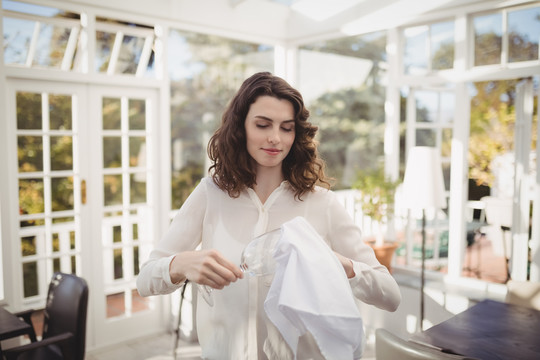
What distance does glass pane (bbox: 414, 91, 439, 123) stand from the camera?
3.87 m

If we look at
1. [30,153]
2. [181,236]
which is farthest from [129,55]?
[181,236]

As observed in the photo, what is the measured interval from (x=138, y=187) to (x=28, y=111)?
42.8 inches

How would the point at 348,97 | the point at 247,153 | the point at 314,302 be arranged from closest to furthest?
the point at 314,302 < the point at 247,153 < the point at 348,97

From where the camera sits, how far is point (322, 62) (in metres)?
9.49

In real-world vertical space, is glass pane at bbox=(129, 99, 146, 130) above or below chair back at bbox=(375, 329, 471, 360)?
above

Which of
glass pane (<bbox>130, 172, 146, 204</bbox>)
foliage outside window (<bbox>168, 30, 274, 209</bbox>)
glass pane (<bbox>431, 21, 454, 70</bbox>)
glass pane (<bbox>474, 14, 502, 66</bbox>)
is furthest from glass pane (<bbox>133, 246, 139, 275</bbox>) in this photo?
foliage outside window (<bbox>168, 30, 274, 209</bbox>)

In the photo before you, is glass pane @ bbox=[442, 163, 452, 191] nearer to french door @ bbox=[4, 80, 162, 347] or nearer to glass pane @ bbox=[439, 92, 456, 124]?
glass pane @ bbox=[439, 92, 456, 124]

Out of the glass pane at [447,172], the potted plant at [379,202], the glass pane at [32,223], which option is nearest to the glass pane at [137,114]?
the glass pane at [32,223]

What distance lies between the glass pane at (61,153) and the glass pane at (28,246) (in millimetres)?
570

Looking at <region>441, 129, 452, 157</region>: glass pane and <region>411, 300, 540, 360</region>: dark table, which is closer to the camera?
<region>411, 300, 540, 360</region>: dark table

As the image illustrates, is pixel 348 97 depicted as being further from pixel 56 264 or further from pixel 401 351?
pixel 401 351

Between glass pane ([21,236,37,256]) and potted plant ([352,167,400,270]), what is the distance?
2629mm

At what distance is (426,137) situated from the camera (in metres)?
3.98

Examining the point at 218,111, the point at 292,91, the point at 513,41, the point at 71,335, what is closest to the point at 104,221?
the point at 71,335
